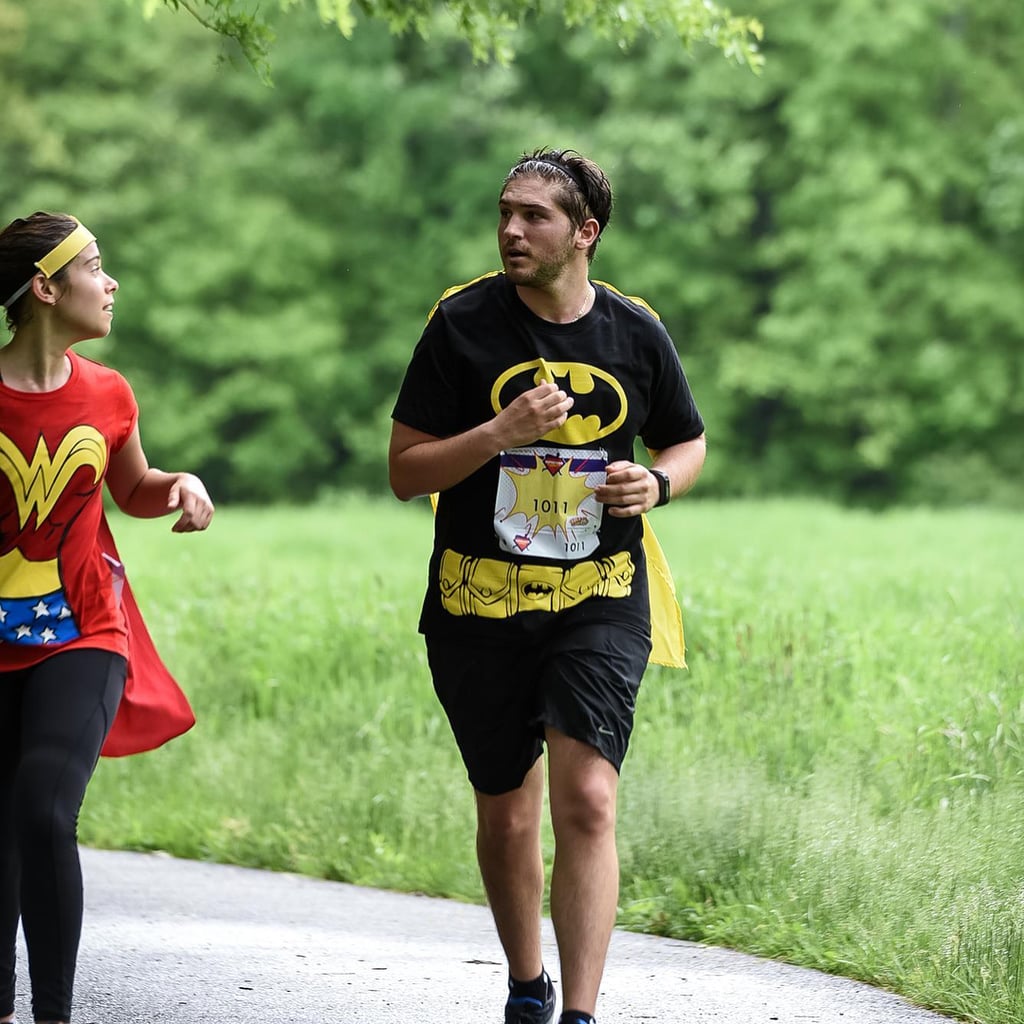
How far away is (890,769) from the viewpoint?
258 inches

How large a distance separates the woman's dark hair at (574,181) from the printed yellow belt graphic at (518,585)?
2.41 feet

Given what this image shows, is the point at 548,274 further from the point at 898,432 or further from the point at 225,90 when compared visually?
the point at 225,90

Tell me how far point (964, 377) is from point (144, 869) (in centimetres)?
2657

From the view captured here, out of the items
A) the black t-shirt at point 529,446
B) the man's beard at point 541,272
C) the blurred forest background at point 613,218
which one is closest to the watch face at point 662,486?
the black t-shirt at point 529,446

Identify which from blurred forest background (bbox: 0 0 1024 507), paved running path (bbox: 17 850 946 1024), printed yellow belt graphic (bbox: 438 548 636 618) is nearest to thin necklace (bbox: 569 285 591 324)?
printed yellow belt graphic (bbox: 438 548 636 618)

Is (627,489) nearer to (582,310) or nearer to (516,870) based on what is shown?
(582,310)

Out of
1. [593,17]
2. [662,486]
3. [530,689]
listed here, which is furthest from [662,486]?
[593,17]

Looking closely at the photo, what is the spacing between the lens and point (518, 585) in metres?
4.17

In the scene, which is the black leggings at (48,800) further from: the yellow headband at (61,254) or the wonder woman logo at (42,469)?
the yellow headband at (61,254)

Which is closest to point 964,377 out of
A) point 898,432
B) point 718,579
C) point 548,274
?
point 898,432

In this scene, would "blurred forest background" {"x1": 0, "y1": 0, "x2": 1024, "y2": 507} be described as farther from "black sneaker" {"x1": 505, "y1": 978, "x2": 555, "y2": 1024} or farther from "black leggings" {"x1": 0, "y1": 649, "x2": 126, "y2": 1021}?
"black leggings" {"x1": 0, "y1": 649, "x2": 126, "y2": 1021}

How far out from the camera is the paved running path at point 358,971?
475cm

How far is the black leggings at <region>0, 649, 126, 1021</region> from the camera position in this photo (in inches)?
149

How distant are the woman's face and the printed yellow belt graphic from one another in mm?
975
